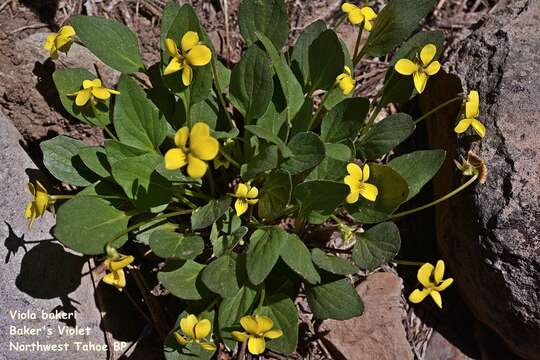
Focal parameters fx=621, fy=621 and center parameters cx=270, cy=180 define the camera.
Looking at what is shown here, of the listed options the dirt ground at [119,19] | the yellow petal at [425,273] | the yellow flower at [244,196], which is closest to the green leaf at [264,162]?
the yellow flower at [244,196]

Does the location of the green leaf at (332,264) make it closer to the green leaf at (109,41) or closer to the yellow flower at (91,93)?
the yellow flower at (91,93)

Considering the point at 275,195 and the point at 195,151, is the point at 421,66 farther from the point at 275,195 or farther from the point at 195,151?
the point at 195,151

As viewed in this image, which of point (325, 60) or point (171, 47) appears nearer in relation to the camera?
point (171, 47)

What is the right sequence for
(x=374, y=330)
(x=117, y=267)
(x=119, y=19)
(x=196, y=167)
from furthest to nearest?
(x=119, y=19) < (x=374, y=330) < (x=117, y=267) < (x=196, y=167)

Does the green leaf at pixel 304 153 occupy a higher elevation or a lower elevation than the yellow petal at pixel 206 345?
higher

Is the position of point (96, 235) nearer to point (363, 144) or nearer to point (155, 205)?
point (155, 205)

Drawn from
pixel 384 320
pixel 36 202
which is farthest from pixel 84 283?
pixel 384 320

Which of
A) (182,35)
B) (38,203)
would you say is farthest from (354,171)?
(38,203)
